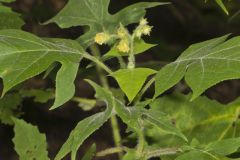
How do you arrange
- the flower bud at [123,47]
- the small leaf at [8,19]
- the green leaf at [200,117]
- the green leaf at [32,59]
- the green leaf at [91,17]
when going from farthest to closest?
the green leaf at [200,117] < the small leaf at [8,19] < the green leaf at [91,17] < the flower bud at [123,47] < the green leaf at [32,59]

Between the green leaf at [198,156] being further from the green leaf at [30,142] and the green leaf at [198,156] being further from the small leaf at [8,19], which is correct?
the small leaf at [8,19]

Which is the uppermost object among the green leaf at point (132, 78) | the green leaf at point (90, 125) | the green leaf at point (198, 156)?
the green leaf at point (132, 78)

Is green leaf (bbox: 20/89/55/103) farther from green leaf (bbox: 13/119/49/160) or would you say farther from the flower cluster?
the flower cluster

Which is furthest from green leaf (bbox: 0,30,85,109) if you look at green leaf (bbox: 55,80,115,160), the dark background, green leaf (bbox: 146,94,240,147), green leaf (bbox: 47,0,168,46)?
the dark background

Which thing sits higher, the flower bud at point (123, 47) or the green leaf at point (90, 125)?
the flower bud at point (123, 47)

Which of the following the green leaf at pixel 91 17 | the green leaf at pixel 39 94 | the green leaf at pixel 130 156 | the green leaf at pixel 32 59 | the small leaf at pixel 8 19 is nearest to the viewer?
the green leaf at pixel 32 59

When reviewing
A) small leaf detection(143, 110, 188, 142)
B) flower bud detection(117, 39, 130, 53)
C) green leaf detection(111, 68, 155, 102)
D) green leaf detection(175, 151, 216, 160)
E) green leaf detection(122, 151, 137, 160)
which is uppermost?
flower bud detection(117, 39, 130, 53)

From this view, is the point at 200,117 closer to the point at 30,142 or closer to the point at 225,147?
the point at 225,147

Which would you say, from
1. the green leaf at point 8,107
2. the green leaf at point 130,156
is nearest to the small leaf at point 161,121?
the green leaf at point 130,156

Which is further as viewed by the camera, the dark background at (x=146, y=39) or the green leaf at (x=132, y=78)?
the dark background at (x=146, y=39)
